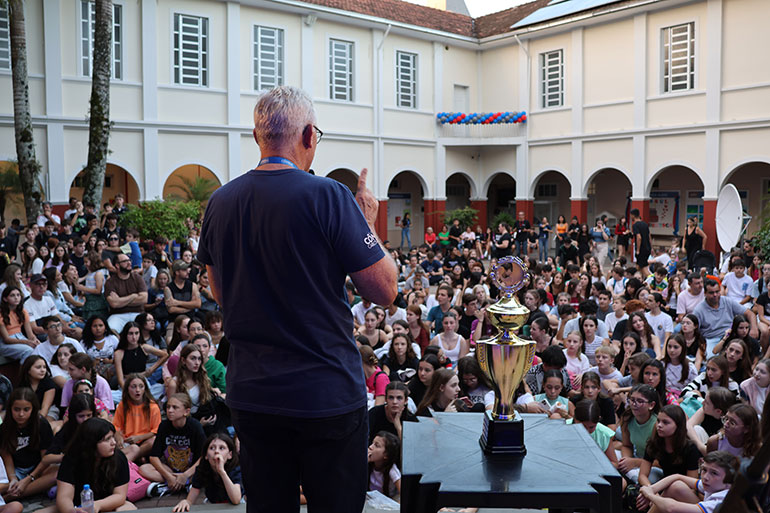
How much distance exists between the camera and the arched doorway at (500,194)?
2912 centimetres

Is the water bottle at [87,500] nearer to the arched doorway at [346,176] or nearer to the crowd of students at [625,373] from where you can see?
the crowd of students at [625,373]

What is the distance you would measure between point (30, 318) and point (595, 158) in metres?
18.6

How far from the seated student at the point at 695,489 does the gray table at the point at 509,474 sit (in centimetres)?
259

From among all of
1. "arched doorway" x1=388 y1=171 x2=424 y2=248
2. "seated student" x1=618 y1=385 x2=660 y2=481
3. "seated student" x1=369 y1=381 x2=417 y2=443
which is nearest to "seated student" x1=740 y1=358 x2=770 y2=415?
"seated student" x1=618 y1=385 x2=660 y2=481

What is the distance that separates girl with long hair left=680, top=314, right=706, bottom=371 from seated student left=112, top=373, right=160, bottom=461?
21.3ft

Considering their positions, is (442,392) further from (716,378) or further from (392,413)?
(716,378)

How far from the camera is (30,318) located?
9477mm

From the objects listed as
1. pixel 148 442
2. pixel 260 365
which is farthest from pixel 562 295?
pixel 260 365

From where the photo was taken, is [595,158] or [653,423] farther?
[595,158]

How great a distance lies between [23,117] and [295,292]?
15.8 metres

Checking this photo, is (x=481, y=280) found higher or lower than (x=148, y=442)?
higher

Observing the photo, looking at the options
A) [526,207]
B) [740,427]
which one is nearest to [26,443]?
[740,427]

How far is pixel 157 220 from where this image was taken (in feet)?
50.3

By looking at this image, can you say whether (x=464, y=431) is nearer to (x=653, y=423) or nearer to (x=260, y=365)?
(x=260, y=365)
